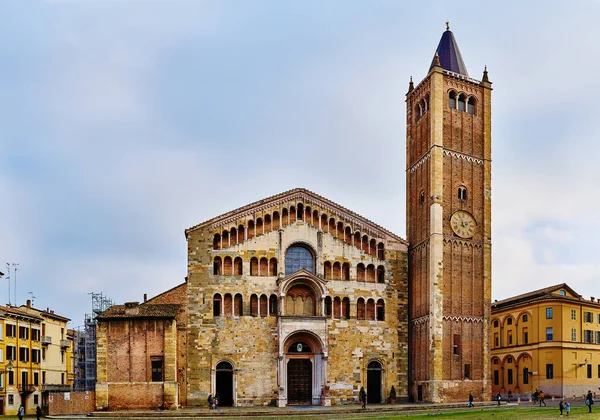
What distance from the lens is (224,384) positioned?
46.5m

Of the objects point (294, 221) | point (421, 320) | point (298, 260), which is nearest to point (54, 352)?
point (298, 260)

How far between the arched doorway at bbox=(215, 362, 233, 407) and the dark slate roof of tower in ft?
87.3

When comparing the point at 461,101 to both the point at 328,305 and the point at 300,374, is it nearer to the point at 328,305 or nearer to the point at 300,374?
the point at 328,305

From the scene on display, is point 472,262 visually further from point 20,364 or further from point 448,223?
point 20,364

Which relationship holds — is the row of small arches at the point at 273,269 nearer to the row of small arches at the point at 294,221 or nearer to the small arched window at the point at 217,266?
the small arched window at the point at 217,266

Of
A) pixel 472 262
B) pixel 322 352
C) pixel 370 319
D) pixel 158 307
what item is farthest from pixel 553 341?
pixel 158 307

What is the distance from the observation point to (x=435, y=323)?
46.5 metres

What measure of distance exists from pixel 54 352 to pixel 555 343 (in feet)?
154

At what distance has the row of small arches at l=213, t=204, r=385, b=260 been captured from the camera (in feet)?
157

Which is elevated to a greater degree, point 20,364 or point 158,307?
point 158,307

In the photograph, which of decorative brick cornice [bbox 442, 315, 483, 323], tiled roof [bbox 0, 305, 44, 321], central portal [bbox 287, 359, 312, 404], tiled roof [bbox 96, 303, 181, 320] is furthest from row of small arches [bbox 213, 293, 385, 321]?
tiled roof [bbox 0, 305, 44, 321]

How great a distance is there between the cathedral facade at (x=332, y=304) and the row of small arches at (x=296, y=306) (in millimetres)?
76

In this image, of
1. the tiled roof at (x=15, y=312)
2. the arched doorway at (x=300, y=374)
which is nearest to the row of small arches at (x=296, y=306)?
the arched doorway at (x=300, y=374)

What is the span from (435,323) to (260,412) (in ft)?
44.5
